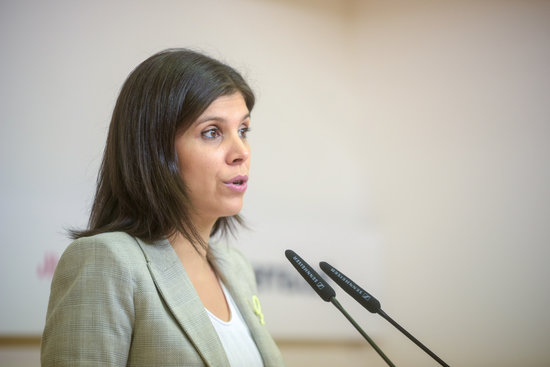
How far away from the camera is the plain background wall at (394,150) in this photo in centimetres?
193

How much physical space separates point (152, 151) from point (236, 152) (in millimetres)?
197

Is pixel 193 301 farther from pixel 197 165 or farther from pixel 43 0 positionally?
pixel 43 0

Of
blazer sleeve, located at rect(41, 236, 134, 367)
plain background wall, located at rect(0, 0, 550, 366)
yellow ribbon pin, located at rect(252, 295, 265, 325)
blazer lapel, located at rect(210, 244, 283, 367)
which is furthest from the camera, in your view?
plain background wall, located at rect(0, 0, 550, 366)

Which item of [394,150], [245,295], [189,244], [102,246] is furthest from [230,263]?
[394,150]

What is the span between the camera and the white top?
3.44 ft

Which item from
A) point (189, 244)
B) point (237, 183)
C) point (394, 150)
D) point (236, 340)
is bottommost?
point (236, 340)

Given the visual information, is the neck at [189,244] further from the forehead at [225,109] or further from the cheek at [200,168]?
the forehead at [225,109]

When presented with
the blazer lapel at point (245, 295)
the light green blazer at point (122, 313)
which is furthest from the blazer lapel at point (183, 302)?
the blazer lapel at point (245, 295)

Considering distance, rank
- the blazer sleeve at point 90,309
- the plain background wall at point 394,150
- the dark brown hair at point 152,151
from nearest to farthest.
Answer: the blazer sleeve at point 90,309, the dark brown hair at point 152,151, the plain background wall at point 394,150

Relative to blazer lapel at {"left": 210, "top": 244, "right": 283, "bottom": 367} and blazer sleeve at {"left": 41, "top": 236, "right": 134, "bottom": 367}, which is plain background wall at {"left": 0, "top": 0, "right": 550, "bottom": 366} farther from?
blazer sleeve at {"left": 41, "top": 236, "right": 134, "bottom": 367}

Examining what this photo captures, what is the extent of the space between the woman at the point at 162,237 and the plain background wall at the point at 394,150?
77 cm

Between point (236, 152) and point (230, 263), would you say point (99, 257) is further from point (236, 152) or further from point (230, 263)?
point (230, 263)

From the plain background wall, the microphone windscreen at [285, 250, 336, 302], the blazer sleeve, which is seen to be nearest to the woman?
the blazer sleeve

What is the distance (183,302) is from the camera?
95 centimetres
